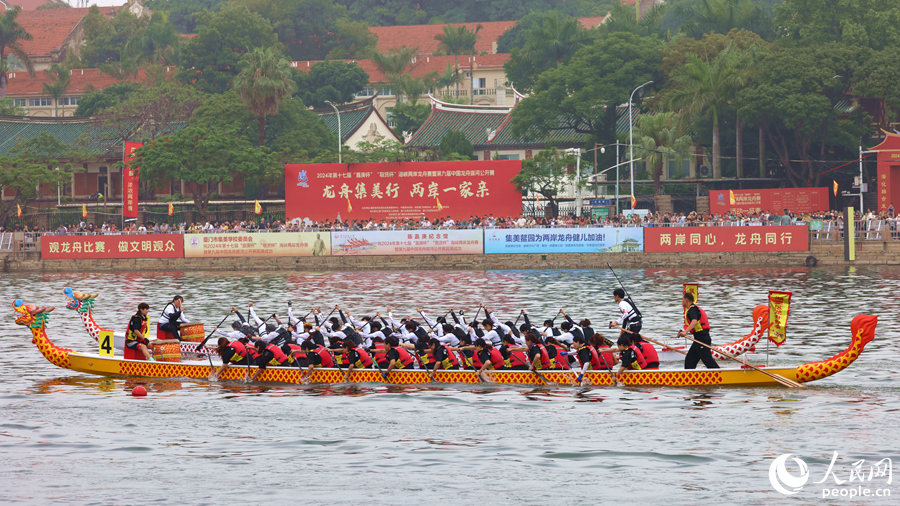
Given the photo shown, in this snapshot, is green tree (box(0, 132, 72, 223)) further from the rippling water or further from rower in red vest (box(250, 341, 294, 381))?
rower in red vest (box(250, 341, 294, 381))

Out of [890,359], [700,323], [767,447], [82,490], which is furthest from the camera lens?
[890,359]

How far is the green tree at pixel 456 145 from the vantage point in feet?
246

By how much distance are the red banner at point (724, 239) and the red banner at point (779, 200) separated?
4.60 meters

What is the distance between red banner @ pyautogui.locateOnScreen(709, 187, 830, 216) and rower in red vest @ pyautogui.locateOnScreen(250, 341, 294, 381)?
3907cm

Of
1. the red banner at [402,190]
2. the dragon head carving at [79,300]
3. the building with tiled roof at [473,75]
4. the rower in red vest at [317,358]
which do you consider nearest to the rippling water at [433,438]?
the rower in red vest at [317,358]

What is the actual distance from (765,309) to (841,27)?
4881cm

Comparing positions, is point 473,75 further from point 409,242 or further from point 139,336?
point 139,336

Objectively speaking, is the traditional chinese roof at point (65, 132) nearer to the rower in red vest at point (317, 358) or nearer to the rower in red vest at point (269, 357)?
the rower in red vest at point (269, 357)

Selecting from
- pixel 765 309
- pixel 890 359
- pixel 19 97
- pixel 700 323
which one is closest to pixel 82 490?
pixel 700 323

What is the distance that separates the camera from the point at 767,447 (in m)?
15.9

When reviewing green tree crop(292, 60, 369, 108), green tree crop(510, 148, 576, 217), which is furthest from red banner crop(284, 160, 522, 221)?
green tree crop(292, 60, 369, 108)

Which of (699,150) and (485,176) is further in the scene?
(699,150)

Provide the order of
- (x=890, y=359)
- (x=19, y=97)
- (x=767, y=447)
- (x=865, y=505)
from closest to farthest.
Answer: (x=865, y=505) < (x=767, y=447) < (x=890, y=359) < (x=19, y=97)

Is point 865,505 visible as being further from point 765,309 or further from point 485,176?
point 485,176
